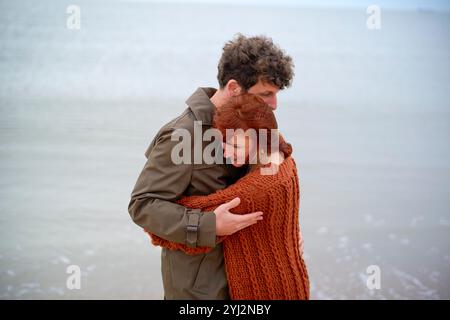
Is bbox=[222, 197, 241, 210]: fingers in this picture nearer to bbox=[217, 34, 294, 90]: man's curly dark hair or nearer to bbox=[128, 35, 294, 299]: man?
bbox=[128, 35, 294, 299]: man

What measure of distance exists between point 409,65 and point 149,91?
2.29 metres

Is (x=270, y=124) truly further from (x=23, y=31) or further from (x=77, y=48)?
(x=23, y=31)

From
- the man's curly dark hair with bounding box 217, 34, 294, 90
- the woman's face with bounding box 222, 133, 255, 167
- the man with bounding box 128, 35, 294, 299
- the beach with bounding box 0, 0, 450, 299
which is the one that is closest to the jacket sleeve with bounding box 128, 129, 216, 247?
the man with bounding box 128, 35, 294, 299

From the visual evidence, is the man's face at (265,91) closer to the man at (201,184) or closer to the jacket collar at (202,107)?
the man at (201,184)

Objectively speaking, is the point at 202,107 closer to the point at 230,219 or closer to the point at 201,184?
the point at 201,184

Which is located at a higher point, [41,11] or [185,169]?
[41,11]

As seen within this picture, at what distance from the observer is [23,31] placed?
4125 millimetres

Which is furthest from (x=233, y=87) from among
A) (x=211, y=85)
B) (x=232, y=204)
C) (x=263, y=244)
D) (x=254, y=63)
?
(x=211, y=85)

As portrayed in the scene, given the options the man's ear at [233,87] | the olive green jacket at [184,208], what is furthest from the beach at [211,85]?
the man's ear at [233,87]

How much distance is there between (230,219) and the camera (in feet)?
4.26

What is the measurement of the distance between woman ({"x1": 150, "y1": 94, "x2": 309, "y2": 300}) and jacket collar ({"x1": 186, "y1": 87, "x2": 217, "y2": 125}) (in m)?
0.08

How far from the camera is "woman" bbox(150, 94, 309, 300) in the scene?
129cm

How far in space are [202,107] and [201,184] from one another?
0.74 ft

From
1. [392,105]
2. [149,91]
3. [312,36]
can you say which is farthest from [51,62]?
[392,105]
